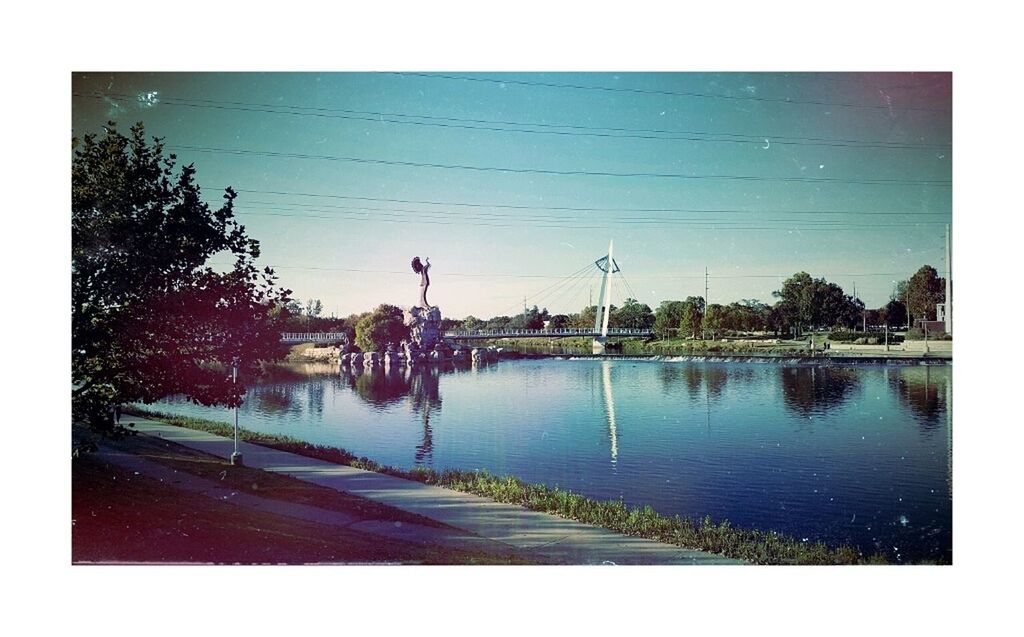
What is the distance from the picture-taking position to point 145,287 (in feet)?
19.3

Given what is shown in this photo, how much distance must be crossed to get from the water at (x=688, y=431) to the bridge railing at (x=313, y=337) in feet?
1.75

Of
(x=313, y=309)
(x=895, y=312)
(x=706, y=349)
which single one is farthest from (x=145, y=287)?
(x=895, y=312)

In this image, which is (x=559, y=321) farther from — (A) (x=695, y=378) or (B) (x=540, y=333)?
(A) (x=695, y=378)

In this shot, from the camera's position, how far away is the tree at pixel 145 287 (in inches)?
228

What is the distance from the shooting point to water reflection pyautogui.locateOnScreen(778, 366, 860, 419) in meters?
7.02

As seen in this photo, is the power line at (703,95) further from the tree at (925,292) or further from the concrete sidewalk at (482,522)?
the concrete sidewalk at (482,522)

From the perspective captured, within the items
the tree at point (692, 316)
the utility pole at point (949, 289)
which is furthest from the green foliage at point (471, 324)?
the utility pole at point (949, 289)

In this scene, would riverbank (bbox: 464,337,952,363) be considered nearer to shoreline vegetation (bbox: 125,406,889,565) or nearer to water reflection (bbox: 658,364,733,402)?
water reflection (bbox: 658,364,733,402)

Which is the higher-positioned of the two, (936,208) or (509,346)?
(936,208)

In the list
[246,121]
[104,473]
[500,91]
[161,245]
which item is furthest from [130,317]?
[500,91]

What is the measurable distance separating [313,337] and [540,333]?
251 centimetres

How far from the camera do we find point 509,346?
785 centimetres

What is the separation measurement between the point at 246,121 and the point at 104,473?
345 centimetres

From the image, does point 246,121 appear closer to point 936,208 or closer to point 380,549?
point 380,549
